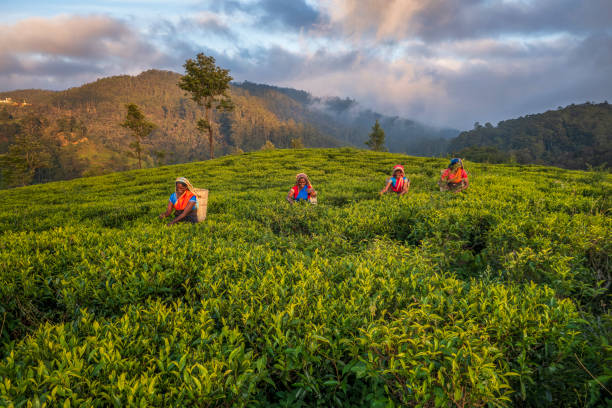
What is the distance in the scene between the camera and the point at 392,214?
6.41 metres

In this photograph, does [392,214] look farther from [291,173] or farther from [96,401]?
[291,173]

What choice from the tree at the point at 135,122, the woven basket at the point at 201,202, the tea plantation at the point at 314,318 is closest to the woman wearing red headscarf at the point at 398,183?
the tea plantation at the point at 314,318

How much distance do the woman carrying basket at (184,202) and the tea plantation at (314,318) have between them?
4.41 feet

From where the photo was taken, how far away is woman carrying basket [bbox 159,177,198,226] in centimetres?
736

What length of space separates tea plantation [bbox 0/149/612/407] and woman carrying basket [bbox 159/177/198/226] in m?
1.34

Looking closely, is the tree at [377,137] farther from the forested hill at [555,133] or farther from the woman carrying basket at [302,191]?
the forested hill at [555,133]

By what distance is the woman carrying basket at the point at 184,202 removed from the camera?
24.1ft

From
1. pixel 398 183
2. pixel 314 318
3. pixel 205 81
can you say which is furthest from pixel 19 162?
pixel 314 318

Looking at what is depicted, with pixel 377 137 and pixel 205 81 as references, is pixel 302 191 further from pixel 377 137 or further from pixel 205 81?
pixel 377 137

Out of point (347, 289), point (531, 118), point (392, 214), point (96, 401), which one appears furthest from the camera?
point (531, 118)

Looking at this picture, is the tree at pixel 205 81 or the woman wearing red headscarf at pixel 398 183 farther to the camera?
the tree at pixel 205 81

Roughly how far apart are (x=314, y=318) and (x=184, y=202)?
6.33m

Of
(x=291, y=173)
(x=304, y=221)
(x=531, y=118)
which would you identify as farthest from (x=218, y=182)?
(x=531, y=118)

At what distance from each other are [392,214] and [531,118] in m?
224
